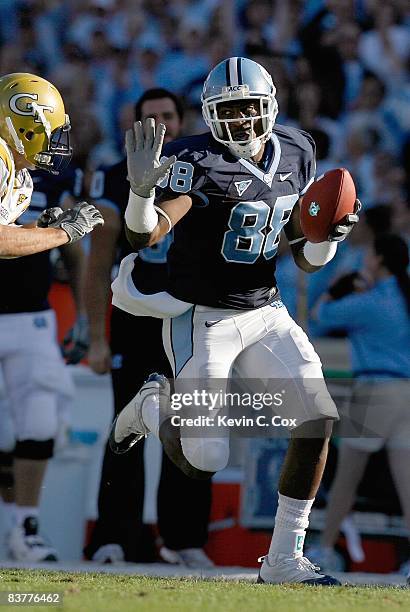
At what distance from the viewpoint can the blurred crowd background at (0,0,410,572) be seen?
728 cm

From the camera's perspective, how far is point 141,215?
13.3 feet

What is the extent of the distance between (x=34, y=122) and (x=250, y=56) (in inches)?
125

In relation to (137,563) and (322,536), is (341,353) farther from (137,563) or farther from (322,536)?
(137,563)

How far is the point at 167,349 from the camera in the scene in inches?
178

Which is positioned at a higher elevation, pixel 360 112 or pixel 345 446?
pixel 360 112

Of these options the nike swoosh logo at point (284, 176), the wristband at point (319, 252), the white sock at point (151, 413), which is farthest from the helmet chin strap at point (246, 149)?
the white sock at point (151, 413)

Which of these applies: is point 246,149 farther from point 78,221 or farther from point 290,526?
point 290,526

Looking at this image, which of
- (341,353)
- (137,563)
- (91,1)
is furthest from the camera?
(91,1)

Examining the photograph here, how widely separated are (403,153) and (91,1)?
8.06ft

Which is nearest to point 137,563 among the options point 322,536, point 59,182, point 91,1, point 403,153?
point 322,536

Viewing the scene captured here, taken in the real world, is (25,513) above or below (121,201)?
below

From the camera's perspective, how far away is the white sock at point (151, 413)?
14.6 feet

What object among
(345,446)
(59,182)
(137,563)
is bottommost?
(137,563)

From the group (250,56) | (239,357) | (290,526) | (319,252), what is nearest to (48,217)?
(239,357)
